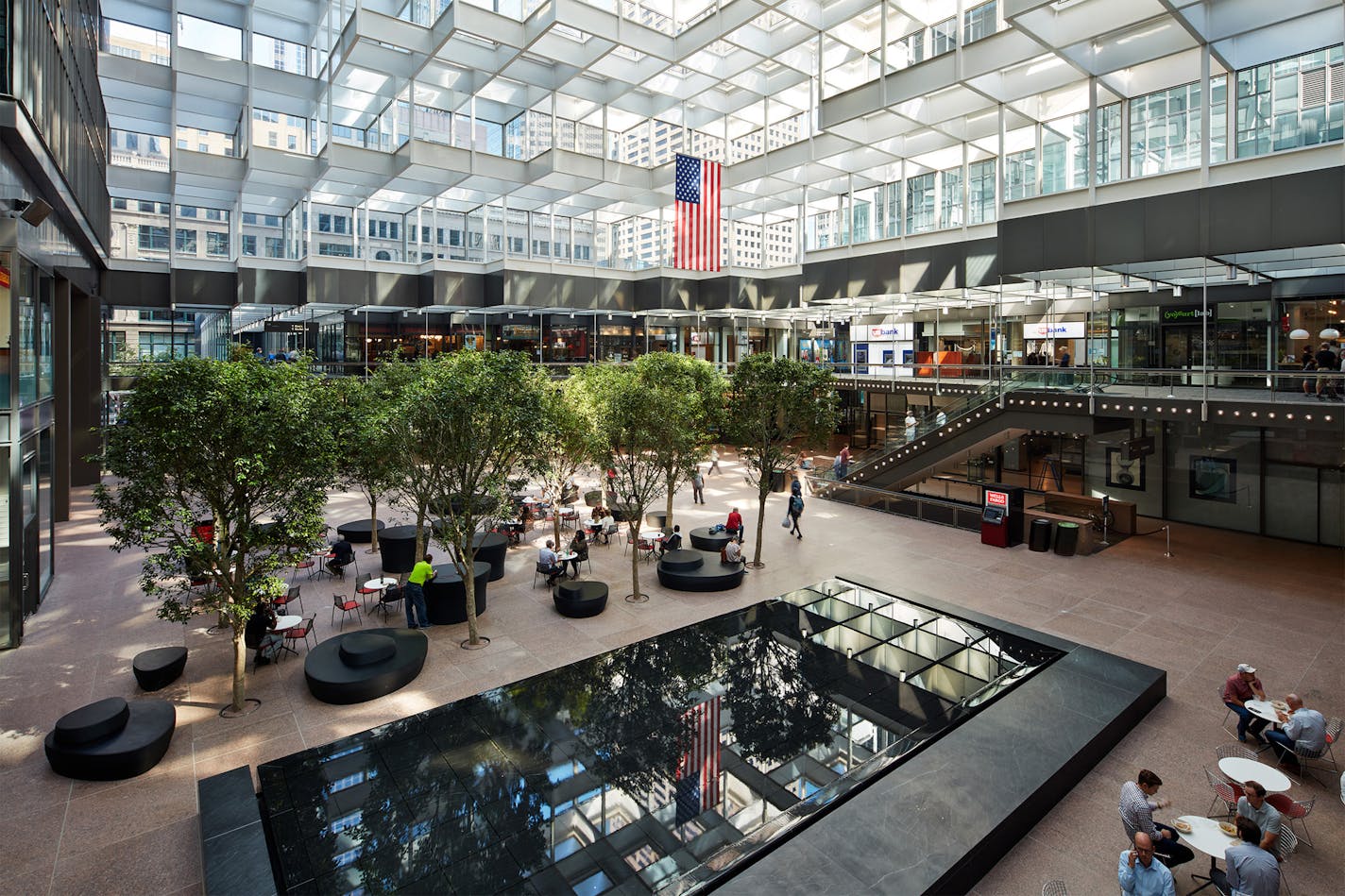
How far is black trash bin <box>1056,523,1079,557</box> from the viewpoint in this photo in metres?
20.6

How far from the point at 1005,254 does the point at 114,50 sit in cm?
3751

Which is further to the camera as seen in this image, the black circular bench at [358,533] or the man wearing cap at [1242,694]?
the black circular bench at [358,533]

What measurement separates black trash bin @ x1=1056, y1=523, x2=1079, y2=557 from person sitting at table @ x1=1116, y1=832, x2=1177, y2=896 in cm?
1471

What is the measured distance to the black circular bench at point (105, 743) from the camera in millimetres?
9516

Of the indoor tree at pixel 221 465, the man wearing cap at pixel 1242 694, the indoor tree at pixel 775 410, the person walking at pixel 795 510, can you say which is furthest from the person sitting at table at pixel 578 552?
the man wearing cap at pixel 1242 694

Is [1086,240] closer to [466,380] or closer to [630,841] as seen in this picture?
[466,380]

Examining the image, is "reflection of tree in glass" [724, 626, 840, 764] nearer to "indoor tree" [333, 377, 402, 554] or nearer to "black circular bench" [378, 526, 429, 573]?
"indoor tree" [333, 377, 402, 554]

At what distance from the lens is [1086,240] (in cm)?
1983

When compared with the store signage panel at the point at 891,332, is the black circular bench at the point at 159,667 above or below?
below

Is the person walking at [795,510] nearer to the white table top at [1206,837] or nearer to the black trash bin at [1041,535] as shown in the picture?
the black trash bin at [1041,535]

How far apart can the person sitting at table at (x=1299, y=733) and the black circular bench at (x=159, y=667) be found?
17.0m

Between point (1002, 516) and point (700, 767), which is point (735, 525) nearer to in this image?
point (1002, 516)

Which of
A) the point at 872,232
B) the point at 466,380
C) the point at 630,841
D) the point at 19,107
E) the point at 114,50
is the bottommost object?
the point at 630,841

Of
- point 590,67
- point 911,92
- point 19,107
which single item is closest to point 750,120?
point 590,67
